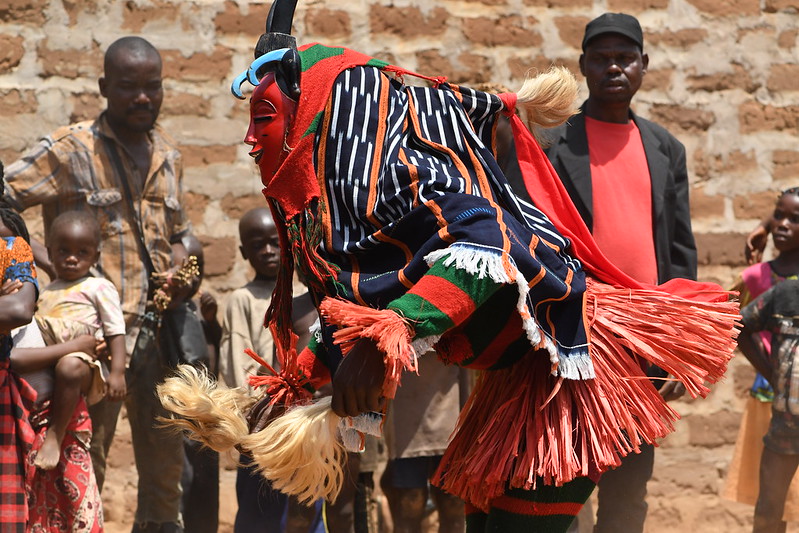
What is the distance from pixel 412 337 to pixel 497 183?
1.91 ft

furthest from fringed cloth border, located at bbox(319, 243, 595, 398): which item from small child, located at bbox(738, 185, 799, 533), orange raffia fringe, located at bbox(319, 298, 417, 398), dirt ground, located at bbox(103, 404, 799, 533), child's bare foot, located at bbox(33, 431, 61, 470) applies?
dirt ground, located at bbox(103, 404, 799, 533)

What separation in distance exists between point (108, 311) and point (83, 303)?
0.37ft

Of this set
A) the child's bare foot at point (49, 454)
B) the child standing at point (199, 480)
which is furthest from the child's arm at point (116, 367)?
the child standing at point (199, 480)

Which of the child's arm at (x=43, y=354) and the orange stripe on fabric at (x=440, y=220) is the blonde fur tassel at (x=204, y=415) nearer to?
the orange stripe on fabric at (x=440, y=220)

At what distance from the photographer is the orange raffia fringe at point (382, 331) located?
244 centimetres

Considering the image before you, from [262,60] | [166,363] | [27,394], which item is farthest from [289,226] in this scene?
[166,363]

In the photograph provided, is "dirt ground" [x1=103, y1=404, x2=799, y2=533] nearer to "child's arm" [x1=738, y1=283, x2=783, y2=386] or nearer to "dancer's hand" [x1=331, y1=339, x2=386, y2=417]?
"child's arm" [x1=738, y1=283, x2=783, y2=386]

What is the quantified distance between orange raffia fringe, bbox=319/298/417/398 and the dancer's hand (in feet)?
0.08

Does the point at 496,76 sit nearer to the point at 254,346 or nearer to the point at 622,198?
the point at 622,198

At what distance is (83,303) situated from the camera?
4871 mm

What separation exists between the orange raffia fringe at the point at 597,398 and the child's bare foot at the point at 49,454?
79.2 inches

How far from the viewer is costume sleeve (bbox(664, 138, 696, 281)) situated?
4746 mm

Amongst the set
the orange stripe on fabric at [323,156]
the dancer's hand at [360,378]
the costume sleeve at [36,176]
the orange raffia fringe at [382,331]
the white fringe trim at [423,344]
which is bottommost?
the costume sleeve at [36,176]

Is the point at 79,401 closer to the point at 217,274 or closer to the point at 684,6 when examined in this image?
the point at 217,274
